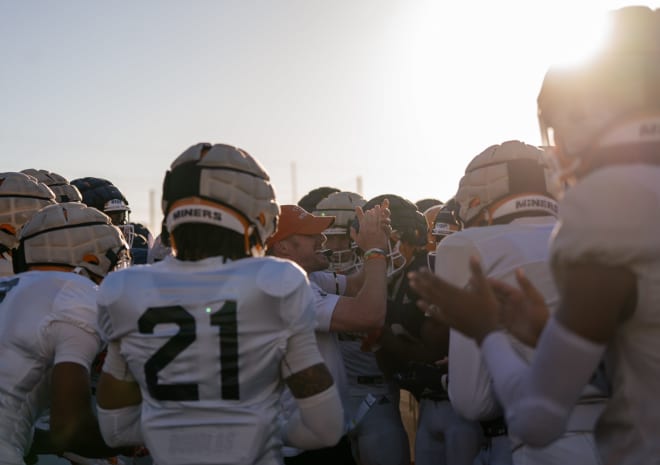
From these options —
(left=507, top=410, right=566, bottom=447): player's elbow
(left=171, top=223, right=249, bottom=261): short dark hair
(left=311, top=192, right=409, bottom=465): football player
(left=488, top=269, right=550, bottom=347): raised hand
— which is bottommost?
(left=311, top=192, right=409, bottom=465): football player

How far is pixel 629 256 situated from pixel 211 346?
5.55ft


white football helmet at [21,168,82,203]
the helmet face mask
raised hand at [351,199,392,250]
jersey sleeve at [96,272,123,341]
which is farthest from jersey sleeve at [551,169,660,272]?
white football helmet at [21,168,82,203]

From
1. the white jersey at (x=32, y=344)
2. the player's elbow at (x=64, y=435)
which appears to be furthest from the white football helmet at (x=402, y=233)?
the player's elbow at (x=64, y=435)

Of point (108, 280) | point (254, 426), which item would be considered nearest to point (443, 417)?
point (254, 426)

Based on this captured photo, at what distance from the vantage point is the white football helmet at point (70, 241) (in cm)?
421

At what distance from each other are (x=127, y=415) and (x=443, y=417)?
2.77 m

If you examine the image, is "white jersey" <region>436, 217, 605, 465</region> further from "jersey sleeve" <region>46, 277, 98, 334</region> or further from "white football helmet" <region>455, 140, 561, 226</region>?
"jersey sleeve" <region>46, 277, 98, 334</region>

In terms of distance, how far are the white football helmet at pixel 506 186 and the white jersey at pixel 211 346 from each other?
4.02 feet

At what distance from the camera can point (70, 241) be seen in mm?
4258

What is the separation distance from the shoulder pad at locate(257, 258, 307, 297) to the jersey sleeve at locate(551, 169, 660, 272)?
1241mm

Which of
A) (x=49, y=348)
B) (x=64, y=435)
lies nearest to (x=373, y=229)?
(x=49, y=348)

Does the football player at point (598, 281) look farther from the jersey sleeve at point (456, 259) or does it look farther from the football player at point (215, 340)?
the jersey sleeve at point (456, 259)

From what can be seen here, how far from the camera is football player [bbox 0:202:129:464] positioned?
3555 millimetres

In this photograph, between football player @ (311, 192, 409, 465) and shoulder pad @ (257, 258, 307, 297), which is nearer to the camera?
shoulder pad @ (257, 258, 307, 297)
